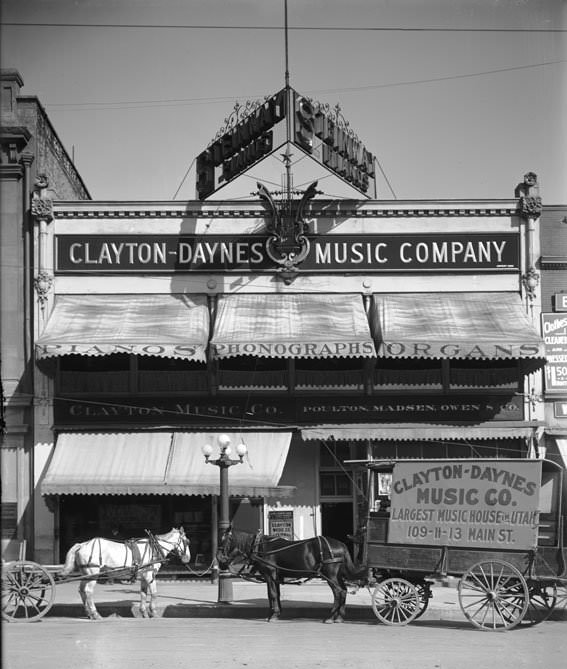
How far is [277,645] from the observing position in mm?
13141

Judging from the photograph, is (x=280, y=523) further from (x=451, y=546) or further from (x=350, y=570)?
(x=451, y=546)

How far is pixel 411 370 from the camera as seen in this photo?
24391mm

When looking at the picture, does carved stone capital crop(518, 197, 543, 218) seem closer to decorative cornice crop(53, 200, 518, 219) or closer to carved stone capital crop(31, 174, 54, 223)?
decorative cornice crop(53, 200, 518, 219)

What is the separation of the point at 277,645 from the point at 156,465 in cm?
1075

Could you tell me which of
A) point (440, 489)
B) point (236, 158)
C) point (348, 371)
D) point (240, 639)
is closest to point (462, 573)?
point (440, 489)

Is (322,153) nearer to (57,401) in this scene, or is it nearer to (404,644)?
(57,401)

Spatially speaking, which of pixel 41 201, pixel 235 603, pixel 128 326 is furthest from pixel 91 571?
pixel 41 201

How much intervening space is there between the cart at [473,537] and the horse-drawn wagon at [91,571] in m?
4.07

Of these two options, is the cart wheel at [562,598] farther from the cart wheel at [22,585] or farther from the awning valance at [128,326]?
the awning valance at [128,326]

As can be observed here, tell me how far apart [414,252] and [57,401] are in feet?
34.0

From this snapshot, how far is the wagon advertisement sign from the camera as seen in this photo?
560 inches

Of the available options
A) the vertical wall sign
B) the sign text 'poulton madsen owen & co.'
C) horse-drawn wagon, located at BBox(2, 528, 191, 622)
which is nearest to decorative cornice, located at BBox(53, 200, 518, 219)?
the sign text 'poulton madsen owen & co.'

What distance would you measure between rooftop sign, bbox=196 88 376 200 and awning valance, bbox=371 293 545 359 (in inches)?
145

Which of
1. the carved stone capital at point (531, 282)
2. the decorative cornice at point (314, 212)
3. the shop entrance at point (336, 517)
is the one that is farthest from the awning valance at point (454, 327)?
Result: the shop entrance at point (336, 517)
